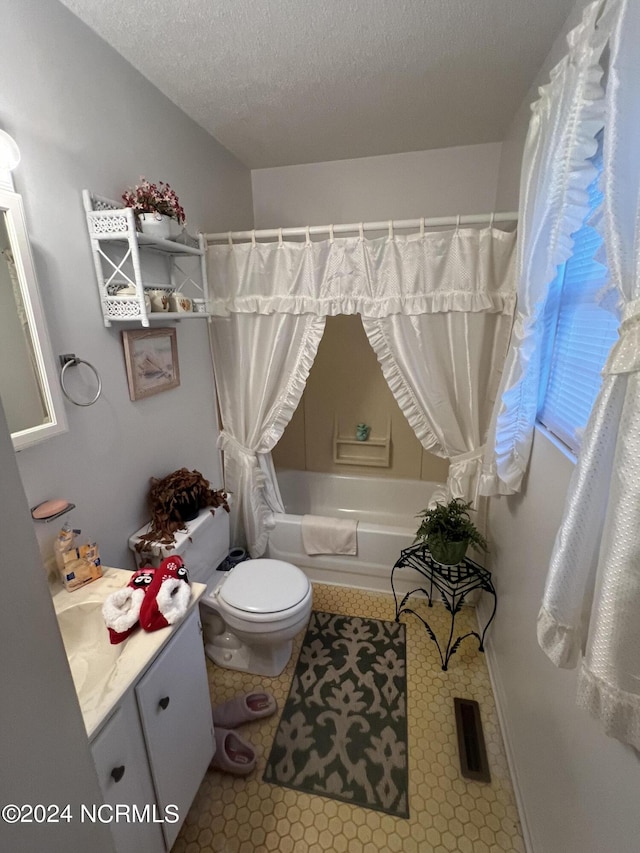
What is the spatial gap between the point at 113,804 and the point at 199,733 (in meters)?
0.39

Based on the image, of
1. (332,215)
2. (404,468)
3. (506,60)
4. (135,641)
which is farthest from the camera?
(404,468)

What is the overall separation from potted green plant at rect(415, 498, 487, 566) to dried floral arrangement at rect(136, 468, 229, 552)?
1.04 m

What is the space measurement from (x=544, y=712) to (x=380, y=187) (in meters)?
2.63

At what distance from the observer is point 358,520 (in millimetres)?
2791

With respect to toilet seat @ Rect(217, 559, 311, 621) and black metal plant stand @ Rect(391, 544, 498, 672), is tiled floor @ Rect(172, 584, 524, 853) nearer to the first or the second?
black metal plant stand @ Rect(391, 544, 498, 672)

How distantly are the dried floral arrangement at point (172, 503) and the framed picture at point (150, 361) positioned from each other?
0.40 m

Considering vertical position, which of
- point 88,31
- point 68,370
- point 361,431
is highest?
point 88,31

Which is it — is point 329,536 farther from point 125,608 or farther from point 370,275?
point 370,275

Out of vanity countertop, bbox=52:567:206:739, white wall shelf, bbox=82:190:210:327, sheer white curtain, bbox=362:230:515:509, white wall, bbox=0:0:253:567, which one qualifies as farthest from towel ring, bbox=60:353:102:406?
sheer white curtain, bbox=362:230:515:509

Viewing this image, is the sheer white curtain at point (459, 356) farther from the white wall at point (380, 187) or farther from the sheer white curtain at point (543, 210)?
the white wall at point (380, 187)

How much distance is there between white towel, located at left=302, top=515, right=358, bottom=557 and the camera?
2168 millimetres

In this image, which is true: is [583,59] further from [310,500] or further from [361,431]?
[310,500]

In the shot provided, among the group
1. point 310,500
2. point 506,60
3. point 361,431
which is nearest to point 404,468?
point 361,431

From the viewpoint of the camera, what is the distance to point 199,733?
47.4 inches
